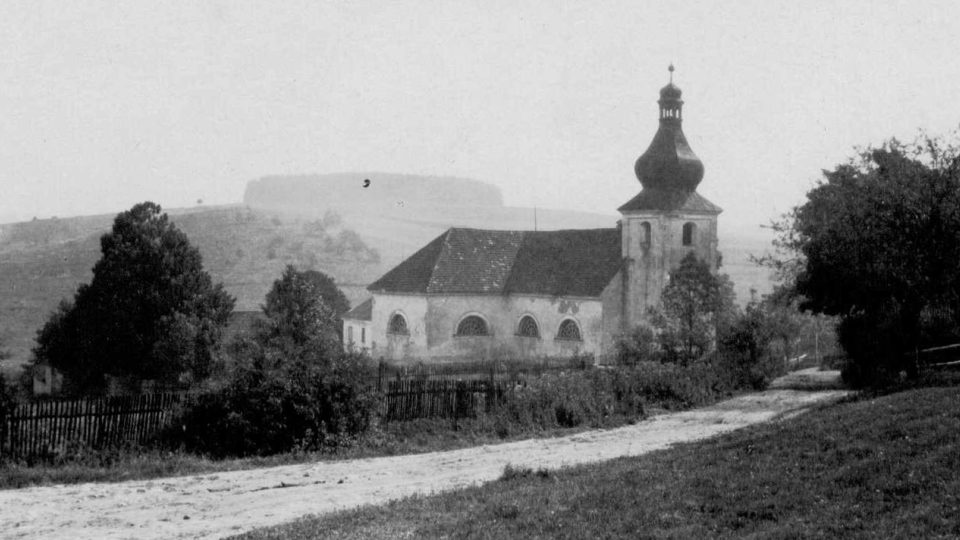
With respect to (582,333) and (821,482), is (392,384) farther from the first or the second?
(582,333)

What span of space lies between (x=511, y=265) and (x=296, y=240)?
51940 millimetres

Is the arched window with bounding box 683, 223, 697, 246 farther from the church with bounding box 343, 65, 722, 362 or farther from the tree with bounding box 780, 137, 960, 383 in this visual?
the tree with bounding box 780, 137, 960, 383

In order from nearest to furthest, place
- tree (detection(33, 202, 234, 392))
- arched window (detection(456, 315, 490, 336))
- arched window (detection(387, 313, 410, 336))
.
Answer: tree (detection(33, 202, 234, 392)), arched window (detection(387, 313, 410, 336)), arched window (detection(456, 315, 490, 336))

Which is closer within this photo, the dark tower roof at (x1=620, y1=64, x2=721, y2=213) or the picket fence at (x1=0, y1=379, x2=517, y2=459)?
the picket fence at (x1=0, y1=379, x2=517, y2=459)

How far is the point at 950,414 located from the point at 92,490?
45.7ft

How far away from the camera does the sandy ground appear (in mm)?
12664

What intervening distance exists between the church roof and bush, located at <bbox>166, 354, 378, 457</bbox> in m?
28.3

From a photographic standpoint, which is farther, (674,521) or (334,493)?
(334,493)

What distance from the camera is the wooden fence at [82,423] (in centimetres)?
1719

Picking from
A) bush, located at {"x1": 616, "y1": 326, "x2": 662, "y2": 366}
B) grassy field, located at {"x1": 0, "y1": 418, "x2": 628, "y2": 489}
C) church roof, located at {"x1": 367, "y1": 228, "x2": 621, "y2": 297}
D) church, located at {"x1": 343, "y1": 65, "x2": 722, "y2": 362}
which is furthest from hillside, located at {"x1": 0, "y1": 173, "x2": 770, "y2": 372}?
grassy field, located at {"x1": 0, "y1": 418, "x2": 628, "y2": 489}

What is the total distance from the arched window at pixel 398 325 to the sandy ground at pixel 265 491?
28.0m

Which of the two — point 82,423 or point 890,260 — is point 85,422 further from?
point 890,260

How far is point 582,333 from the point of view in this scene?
47688 millimetres

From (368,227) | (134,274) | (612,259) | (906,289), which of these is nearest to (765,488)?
(906,289)
